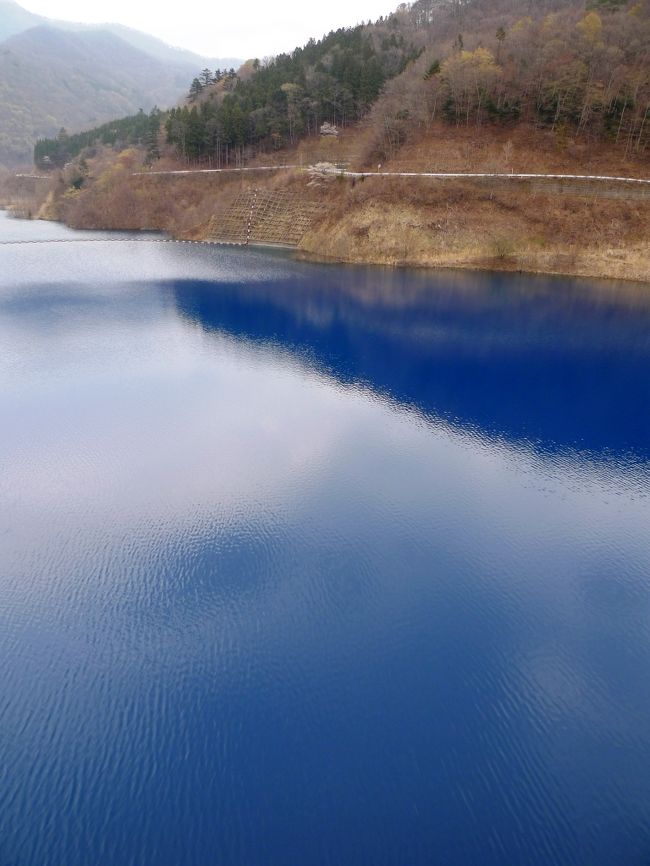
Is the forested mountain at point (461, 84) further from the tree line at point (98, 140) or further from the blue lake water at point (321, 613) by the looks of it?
the blue lake water at point (321, 613)

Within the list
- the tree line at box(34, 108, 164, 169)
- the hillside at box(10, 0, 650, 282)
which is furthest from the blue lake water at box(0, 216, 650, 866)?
the tree line at box(34, 108, 164, 169)

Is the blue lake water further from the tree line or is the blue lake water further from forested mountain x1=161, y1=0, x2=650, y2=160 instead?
the tree line

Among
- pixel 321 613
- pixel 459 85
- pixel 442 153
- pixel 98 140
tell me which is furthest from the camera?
pixel 98 140

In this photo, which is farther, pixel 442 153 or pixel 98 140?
pixel 98 140

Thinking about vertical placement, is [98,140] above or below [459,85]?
below

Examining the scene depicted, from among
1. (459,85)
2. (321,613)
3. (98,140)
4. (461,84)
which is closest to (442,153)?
(459,85)

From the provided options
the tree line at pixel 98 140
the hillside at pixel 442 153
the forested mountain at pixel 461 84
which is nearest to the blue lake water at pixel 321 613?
the hillside at pixel 442 153

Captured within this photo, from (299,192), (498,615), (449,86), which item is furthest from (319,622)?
(449,86)

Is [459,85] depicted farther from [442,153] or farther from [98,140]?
[98,140]

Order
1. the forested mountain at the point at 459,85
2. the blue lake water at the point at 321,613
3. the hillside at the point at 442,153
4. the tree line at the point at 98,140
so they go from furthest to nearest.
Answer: the tree line at the point at 98,140 → the forested mountain at the point at 459,85 → the hillside at the point at 442,153 → the blue lake water at the point at 321,613
